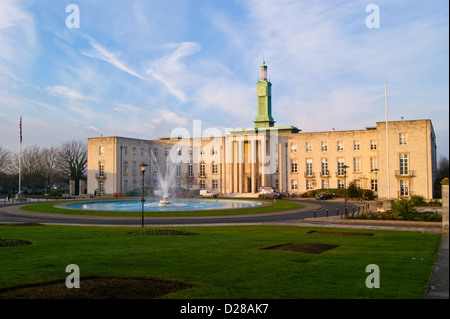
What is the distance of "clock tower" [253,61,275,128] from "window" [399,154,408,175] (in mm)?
47250

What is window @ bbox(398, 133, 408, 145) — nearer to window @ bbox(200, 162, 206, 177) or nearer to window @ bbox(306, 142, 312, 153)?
window @ bbox(306, 142, 312, 153)

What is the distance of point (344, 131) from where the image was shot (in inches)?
2803

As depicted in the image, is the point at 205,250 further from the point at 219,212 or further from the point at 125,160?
the point at 125,160

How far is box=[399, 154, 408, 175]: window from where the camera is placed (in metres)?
61.0

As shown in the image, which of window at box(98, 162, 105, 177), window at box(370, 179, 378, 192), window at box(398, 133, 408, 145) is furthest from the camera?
window at box(98, 162, 105, 177)

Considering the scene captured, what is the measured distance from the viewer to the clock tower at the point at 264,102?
10531 centimetres

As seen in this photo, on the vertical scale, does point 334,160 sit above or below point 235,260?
above

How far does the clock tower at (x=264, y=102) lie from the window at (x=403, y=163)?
4725 cm

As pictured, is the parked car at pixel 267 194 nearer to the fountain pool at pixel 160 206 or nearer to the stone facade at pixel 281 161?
the stone facade at pixel 281 161

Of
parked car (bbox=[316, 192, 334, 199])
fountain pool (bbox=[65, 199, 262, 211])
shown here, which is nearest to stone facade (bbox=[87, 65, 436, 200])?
parked car (bbox=[316, 192, 334, 199])

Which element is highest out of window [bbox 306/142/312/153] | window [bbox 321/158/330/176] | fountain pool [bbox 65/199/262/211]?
window [bbox 306/142/312/153]

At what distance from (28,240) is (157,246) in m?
6.78
